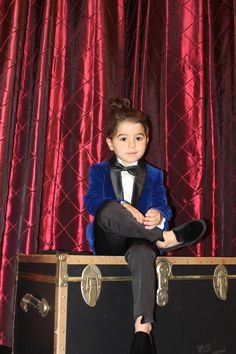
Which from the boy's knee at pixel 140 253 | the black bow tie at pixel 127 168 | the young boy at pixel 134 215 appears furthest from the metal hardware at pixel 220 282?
the black bow tie at pixel 127 168

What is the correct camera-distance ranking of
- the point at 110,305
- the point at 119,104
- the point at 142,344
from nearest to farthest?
1. the point at 142,344
2. the point at 110,305
3. the point at 119,104

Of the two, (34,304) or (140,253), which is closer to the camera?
(140,253)

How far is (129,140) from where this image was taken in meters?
1.62

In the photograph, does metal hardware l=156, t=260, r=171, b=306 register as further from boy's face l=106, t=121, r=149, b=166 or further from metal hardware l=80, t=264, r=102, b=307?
boy's face l=106, t=121, r=149, b=166

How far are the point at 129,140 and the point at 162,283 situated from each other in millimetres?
485

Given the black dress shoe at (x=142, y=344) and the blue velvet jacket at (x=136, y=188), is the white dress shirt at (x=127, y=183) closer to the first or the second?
the blue velvet jacket at (x=136, y=188)

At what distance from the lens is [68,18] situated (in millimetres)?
1976

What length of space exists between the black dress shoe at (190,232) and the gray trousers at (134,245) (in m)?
0.06

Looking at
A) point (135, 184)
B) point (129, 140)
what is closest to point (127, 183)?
point (135, 184)

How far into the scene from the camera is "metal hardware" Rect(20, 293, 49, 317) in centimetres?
138

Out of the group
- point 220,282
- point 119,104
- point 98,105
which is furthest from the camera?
point 98,105

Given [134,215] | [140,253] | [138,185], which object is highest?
[138,185]

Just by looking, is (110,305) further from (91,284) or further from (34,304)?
(34,304)

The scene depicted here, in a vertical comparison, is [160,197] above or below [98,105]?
below
